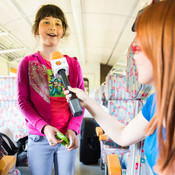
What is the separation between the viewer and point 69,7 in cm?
362

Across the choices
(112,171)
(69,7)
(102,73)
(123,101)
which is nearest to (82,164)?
(123,101)

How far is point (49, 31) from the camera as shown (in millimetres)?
863

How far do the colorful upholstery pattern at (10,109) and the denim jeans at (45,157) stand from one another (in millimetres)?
1736

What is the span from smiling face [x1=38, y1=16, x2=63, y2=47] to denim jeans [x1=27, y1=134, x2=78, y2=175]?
527 millimetres

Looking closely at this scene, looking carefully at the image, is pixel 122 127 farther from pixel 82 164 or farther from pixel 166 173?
pixel 82 164

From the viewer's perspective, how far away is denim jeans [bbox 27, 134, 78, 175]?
2.66 ft

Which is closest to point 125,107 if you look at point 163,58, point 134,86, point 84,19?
point 134,86

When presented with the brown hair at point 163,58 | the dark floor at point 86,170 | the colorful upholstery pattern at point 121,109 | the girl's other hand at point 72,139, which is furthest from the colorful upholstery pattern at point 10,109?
the brown hair at point 163,58

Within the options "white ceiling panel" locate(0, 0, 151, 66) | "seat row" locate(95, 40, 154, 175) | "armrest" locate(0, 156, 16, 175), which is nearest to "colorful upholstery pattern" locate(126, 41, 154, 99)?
"seat row" locate(95, 40, 154, 175)

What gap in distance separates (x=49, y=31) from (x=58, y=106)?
426 millimetres

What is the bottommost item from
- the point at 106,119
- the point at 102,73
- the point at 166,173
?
the point at 166,173

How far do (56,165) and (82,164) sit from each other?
2126 millimetres

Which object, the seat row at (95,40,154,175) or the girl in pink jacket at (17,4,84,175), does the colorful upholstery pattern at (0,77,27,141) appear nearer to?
the seat row at (95,40,154,175)

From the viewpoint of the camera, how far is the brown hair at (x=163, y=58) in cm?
41
